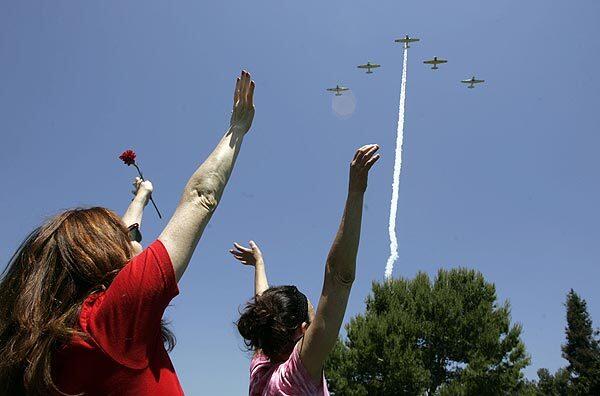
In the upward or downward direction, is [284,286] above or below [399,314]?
below

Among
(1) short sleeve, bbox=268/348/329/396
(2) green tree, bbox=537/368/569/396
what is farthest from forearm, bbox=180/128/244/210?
(2) green tree, bbox=537/368/569/396

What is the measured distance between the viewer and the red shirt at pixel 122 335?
152 cm

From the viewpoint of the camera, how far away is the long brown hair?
155cm

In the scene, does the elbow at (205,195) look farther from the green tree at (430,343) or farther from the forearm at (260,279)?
the green tree at (430,343)

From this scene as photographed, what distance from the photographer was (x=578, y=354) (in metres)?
56.9

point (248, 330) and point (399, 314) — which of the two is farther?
point (399, 314)

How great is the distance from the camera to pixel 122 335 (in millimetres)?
1520

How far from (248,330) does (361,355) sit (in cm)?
3188

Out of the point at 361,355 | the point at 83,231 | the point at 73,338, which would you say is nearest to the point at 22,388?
the point at 73,338

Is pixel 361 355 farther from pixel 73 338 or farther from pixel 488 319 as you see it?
pixel 73 338

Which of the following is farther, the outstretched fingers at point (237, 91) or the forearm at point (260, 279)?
the forearm at point (260, 279)

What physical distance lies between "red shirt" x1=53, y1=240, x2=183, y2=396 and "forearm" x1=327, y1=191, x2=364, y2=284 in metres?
0.97

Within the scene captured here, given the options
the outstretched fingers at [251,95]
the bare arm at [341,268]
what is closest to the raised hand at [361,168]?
the bare arm at [341,268]

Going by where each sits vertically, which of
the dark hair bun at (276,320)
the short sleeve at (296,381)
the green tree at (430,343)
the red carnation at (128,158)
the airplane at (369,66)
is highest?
the airplane at (369,66)
